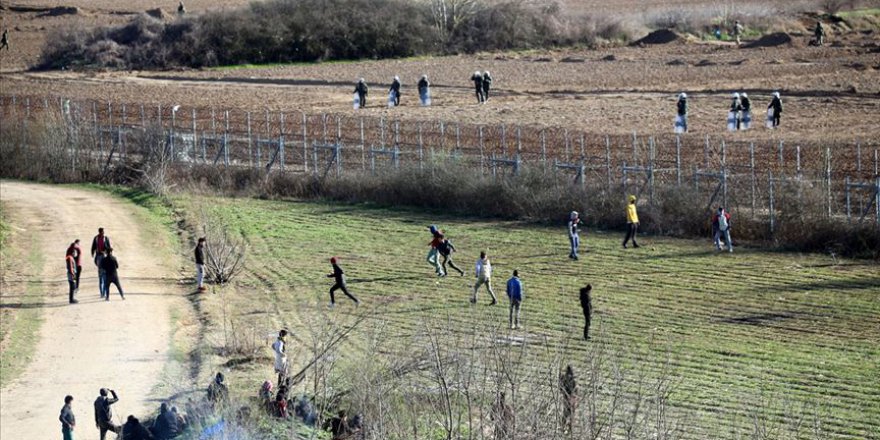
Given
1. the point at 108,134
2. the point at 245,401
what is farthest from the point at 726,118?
the point at 245,401

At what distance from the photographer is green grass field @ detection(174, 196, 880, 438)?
864 inches

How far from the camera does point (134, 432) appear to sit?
1912 cm

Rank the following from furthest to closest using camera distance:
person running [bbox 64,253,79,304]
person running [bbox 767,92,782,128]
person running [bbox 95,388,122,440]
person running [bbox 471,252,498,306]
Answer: person running [bbox 767,92,782,128], person running [bbox 64,253,79,304], person running [bbox 471,252,498,306], person running [bbox 95,388,122,440]

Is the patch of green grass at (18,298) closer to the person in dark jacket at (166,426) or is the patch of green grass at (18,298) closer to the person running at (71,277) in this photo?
the person running at (71,277)

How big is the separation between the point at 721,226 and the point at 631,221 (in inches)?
76.7

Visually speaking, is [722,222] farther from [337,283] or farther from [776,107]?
[776,107]

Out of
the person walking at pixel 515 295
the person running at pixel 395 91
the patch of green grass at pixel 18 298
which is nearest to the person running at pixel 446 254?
the person walking at pixel 515 295

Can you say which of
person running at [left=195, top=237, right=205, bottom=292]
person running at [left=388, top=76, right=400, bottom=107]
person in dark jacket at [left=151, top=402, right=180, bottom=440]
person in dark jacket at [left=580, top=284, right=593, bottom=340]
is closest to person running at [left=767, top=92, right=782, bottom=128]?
person running at [left=388, top=76, right=400, bottom=107]

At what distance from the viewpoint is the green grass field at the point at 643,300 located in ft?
72.0

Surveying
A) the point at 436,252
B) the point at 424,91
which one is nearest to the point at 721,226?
the point at 436,252

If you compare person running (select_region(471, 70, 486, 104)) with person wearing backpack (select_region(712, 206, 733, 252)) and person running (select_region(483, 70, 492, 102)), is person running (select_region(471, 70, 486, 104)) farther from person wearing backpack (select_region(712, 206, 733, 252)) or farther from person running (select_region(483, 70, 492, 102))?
person wearing backpack (select_region(712, 206, 733, 252))

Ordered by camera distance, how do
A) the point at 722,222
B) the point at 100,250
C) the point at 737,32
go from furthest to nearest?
1. the point at 737,32
2. the point at 722,222
3. the point at 100,250

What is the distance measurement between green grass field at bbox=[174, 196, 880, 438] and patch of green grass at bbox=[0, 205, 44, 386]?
3.69 metres

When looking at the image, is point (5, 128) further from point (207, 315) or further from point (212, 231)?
point (207, 315)
